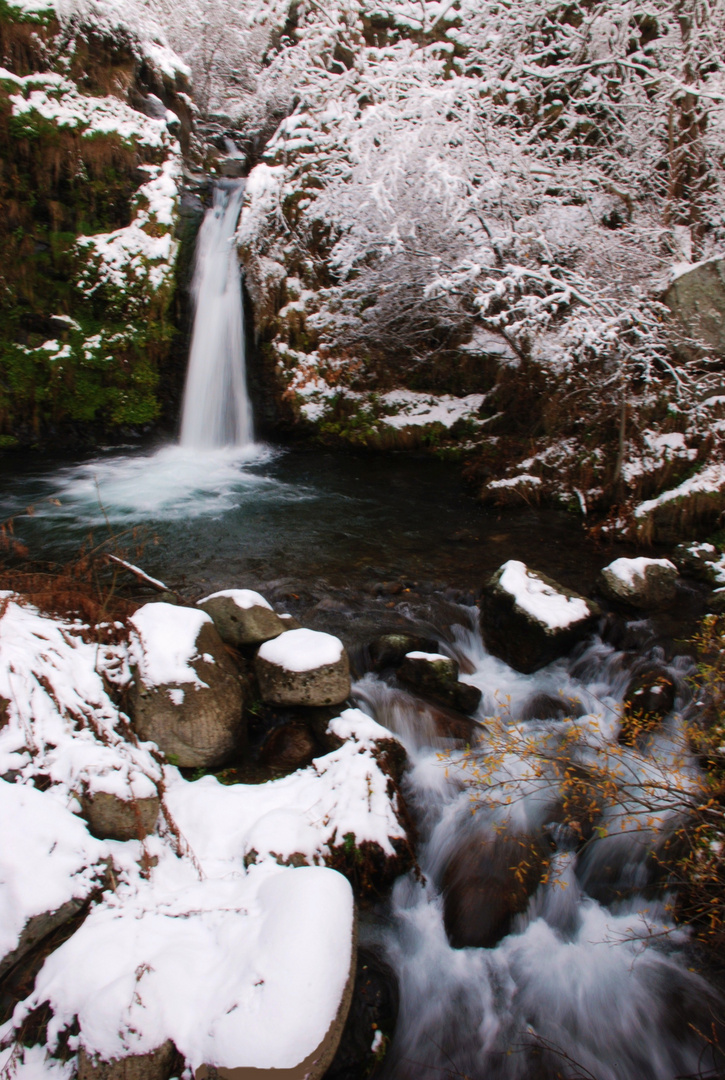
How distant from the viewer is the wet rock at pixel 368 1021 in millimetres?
2340

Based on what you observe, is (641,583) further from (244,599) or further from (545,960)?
(244,599)

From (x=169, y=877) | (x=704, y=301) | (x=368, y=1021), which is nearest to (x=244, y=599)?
(x=169, y=877)

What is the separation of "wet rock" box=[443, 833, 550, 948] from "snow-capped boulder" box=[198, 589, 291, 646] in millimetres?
2102

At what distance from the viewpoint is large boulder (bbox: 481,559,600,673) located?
4.67 meters

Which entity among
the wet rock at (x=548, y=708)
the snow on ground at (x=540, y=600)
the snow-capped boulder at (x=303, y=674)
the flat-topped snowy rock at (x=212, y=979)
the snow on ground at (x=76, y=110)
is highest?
the snow on ground at (x=76, y=110)

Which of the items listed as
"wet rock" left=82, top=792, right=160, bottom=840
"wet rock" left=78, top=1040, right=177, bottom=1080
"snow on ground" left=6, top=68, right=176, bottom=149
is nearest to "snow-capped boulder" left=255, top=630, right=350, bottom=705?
"wet rock" left=82, top=792, right=160, bottom=840

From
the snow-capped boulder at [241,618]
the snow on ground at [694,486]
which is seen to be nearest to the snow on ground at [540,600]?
the snow-capped boulder at [241,618]

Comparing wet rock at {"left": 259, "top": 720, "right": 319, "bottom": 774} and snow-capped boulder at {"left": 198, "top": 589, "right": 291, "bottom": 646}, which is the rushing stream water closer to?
wet rock at {"left": 259, "top": 720, "right": 319, "bottom": 774}

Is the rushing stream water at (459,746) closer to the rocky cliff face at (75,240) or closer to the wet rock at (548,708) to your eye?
the wet rock at (548,708)

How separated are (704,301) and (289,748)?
799 cm

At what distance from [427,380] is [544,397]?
2.93 m

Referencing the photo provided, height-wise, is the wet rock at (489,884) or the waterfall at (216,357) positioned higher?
the waterfall at (216,357)

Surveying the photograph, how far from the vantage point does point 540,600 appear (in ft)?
15.9

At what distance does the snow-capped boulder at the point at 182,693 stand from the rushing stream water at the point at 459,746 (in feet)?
4.05
